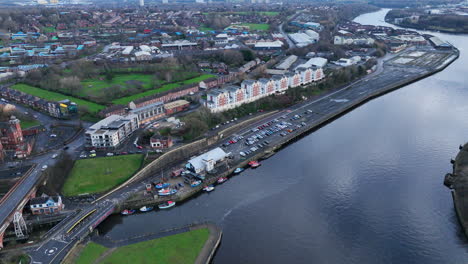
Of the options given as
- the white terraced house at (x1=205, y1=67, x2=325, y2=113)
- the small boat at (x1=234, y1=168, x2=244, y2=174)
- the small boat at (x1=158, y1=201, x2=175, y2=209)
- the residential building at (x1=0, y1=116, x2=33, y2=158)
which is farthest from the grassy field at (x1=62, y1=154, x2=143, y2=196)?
the white terraced house at (x1=205, y1=67, x2=325, y2=113)

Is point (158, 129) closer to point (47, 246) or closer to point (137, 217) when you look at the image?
point (137, 217)

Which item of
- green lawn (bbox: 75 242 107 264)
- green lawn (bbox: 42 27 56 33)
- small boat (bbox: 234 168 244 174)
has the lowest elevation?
small boat (bbox: 234 168 244 174)

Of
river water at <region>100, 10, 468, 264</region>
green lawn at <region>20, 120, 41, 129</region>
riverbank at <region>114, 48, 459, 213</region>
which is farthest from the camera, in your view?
green lawn at <region>20, 120, 41, 129</region>

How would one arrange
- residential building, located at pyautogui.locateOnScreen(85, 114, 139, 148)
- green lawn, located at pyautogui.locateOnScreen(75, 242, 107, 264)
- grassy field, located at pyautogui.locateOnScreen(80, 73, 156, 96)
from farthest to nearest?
grassy field, located at pyautogui.locateOnScreen(80, 73, 156, 96) < residential building, located at pyautogui.locateOnScreen(85, 114, 139, 148) < green lawn, located at pyautogui.locateOnScreen(75, 242, 107, 264)

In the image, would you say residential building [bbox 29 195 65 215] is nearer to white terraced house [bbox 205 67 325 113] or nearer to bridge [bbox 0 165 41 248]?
bridge [bbox 0 165 41 248]

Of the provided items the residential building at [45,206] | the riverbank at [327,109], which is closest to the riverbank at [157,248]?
the riverbank at [327,109]

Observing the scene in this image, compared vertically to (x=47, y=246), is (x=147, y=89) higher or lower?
higher

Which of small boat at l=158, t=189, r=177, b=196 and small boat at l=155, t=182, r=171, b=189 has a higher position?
small boat at l=155, t=182, r=171, b=189

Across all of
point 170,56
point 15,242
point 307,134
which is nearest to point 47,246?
point 15,242
